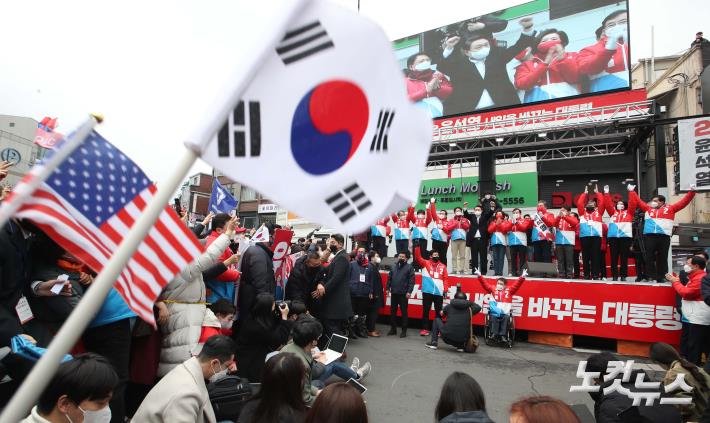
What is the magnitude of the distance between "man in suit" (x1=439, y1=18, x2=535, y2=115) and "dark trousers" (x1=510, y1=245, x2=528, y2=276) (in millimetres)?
8631

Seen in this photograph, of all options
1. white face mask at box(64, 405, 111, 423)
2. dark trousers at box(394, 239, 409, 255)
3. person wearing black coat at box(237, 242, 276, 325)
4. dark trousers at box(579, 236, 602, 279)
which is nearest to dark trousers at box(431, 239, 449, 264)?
dark trousers at box(394, 239, 409, 255)

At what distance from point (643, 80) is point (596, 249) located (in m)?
21.6

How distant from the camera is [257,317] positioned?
4.65 m

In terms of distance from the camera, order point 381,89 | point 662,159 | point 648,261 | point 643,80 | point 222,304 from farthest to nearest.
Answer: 1. point 643,80
2. point 662,159
3. point 648,261
4. point 222,304
5. point 381,89

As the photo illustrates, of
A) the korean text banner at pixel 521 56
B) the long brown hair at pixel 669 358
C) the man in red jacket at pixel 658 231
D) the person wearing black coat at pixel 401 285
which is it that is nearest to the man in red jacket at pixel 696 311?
the man in red jacket at pixel 658 231

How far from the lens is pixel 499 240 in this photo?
11.5 metres

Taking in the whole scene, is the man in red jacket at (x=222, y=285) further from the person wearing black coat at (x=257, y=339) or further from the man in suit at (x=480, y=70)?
the man in suit at (x=480, y=70)

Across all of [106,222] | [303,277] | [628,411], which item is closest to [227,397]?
[106,222]

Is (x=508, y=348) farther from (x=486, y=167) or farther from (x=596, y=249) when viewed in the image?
(x=486, y=167)

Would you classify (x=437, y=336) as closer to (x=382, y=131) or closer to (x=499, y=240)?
(x=499, y=240)

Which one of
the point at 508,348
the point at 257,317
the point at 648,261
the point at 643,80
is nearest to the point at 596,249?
the point at 648,261

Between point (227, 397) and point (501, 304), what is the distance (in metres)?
6.95

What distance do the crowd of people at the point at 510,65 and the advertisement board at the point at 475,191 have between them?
5763 millimetres

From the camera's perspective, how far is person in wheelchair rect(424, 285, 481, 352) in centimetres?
796
